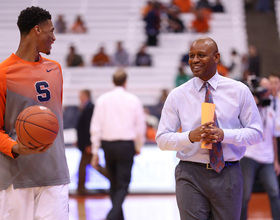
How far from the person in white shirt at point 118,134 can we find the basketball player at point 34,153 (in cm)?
292

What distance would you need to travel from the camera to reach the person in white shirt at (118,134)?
20.7ft

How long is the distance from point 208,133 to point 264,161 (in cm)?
241

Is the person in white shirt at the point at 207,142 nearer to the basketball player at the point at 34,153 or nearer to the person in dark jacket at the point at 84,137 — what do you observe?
the basketball player at the point at 34,153

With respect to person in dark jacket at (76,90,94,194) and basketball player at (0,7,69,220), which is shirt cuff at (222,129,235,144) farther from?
person in dark jacket at (76,90,94,194)

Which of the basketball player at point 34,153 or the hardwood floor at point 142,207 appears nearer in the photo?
the basketball player at point 34,153

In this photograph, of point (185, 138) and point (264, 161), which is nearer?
point (185, 138)

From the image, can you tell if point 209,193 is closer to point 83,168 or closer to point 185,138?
point 185,138

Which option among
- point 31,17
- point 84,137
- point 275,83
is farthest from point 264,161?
point 84,137

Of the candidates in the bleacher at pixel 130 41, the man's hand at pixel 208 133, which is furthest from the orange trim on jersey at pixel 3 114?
the bleacher at pixel 130 41

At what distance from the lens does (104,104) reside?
6441 mm

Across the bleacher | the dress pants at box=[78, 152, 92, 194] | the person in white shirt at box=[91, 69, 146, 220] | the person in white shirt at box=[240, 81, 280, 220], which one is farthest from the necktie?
the bleacher

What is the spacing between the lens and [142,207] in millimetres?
7898

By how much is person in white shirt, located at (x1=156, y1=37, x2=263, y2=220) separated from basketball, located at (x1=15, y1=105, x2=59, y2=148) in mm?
920

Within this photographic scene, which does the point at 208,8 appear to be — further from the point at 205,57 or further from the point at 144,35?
the point at 205,57
